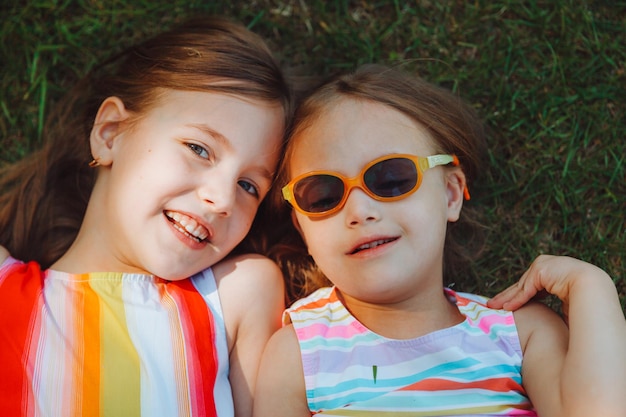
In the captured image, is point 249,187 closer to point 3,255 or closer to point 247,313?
point 247,313

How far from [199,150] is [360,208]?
0.75m

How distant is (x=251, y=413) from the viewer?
2.98m

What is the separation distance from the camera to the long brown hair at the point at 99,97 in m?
3.08

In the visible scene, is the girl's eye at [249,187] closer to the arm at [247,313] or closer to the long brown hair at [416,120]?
the long brown hair at [416,120]

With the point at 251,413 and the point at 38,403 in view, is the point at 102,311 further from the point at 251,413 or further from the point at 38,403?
the point at 251,413

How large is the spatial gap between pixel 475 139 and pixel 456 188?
1.30 feet

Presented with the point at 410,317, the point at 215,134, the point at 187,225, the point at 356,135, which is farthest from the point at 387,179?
the point at 187,225

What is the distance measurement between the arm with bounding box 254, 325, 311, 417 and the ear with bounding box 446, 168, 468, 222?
0.88m

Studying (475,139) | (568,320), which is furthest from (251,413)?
(475,139)

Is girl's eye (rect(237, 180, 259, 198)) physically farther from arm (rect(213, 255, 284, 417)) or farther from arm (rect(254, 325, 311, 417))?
arm (rect(254, 325, 311, 417))

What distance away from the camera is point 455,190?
3.02m

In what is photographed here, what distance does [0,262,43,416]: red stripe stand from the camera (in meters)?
2.68

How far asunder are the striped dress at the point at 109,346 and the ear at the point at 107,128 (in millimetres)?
556

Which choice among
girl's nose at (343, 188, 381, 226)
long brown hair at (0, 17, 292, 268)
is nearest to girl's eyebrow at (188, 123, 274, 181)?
long brown hair at (0, 17, 292, 268)
